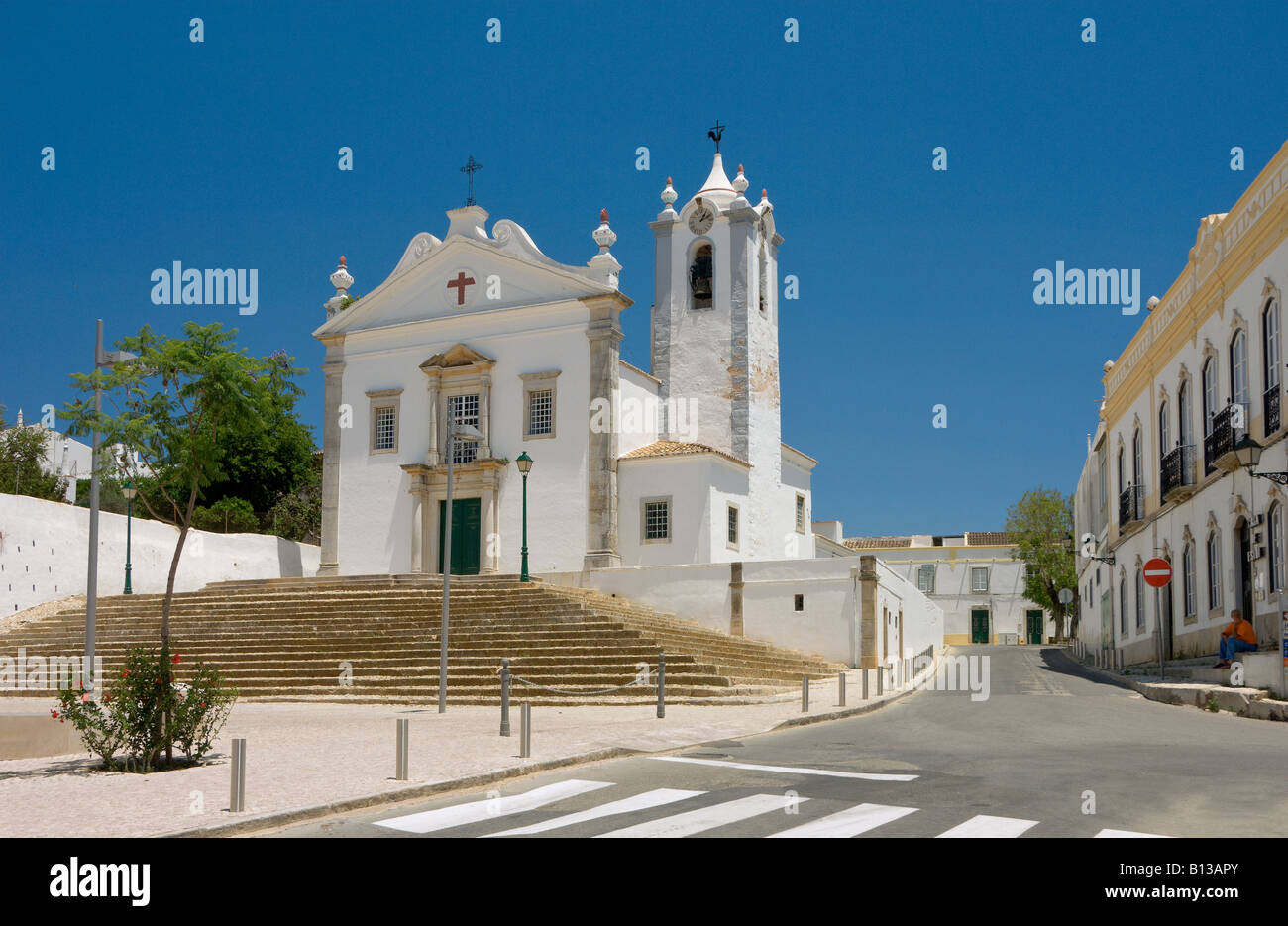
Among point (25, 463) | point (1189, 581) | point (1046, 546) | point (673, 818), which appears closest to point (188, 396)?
point (673, 818)

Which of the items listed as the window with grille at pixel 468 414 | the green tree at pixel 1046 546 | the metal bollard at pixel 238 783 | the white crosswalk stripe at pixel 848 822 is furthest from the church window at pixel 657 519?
the green tree at pixel 1046 546

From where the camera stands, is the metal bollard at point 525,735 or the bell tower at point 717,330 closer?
the metal bollard at point 525,735

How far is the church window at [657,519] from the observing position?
32062mm

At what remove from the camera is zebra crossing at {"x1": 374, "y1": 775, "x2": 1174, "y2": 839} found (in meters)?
7.91

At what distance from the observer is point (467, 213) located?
35.2 meters

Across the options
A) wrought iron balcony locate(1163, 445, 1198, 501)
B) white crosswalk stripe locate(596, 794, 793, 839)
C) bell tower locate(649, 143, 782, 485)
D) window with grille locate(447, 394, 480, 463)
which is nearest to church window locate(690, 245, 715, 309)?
bell tower locate(649, 143, 782, 485)

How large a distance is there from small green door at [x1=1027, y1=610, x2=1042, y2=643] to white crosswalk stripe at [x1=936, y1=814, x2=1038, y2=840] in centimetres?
6336

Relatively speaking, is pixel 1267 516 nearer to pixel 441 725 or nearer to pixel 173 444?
pixel 441 725

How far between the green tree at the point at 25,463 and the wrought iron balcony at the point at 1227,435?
123 ft

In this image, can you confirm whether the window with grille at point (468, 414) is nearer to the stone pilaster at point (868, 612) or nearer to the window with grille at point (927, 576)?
the stone pilaster at point (868, 612)

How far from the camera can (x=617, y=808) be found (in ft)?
30.2

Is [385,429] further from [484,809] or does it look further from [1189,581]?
[484,809]
